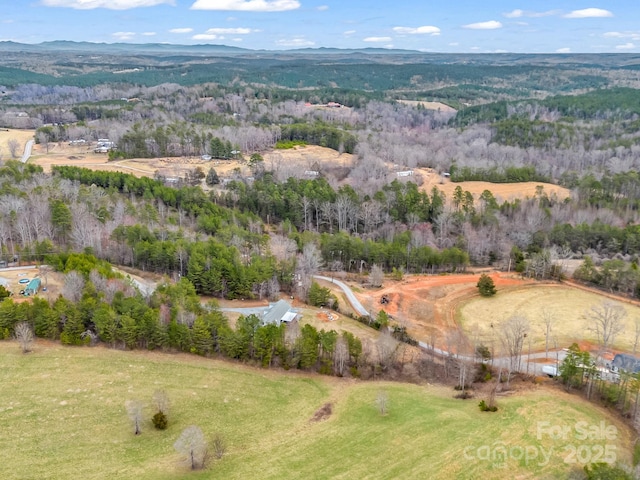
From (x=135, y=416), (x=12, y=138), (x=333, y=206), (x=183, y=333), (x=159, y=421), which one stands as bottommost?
(x=159, y=421)

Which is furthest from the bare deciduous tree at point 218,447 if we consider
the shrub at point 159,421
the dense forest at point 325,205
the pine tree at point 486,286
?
the pine tree at point 486,286

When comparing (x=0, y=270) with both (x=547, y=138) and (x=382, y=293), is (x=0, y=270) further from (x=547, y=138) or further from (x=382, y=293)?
(x=547, y=138)

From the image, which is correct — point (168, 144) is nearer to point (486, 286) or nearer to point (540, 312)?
point (486, 286)

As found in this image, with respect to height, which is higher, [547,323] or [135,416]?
[547,323]

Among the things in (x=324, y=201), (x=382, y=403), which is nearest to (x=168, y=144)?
(x=324, y=201)

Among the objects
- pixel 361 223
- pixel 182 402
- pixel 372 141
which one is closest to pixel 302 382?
pixel 182 402

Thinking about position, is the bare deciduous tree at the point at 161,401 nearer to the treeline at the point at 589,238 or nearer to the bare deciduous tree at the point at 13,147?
the treeline at the point at 589,238

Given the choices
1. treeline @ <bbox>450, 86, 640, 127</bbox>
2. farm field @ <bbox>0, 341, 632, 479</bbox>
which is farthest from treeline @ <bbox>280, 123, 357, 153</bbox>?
farm field @ <bbox>0, 341, 632, 479</bbox>
